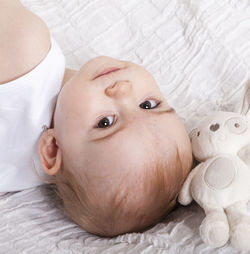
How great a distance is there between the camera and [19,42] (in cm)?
102

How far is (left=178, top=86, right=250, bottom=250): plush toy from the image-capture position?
75cm

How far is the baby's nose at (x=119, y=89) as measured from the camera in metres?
0.92

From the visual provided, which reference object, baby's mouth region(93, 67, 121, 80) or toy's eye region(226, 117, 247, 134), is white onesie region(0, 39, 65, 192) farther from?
toy's eye region(226, 117, 247, 134)

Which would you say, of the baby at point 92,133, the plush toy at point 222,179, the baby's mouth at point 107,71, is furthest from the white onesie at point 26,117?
the plush toy at point 222,179

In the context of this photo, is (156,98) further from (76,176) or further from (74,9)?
(74,9)

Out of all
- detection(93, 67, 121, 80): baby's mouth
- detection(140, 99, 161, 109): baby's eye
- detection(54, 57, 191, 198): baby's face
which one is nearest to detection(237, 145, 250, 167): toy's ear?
detection(54, 57, 191, 198): baby's face

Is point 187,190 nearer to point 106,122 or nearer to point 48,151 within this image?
point 106,122

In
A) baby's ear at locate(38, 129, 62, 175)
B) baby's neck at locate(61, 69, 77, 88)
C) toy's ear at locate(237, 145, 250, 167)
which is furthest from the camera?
baby's neck at locate(61, 69, 77, 88)

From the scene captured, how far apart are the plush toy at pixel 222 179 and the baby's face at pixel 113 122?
5cm

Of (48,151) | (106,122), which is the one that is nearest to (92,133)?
(106,122)

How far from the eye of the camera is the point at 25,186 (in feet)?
3.55

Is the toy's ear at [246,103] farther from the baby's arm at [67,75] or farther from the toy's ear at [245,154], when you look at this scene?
the baby's arm at [67,75]

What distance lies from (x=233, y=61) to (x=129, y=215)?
1.95 ft

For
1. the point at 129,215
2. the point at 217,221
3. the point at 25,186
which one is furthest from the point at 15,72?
the point at 217,221
